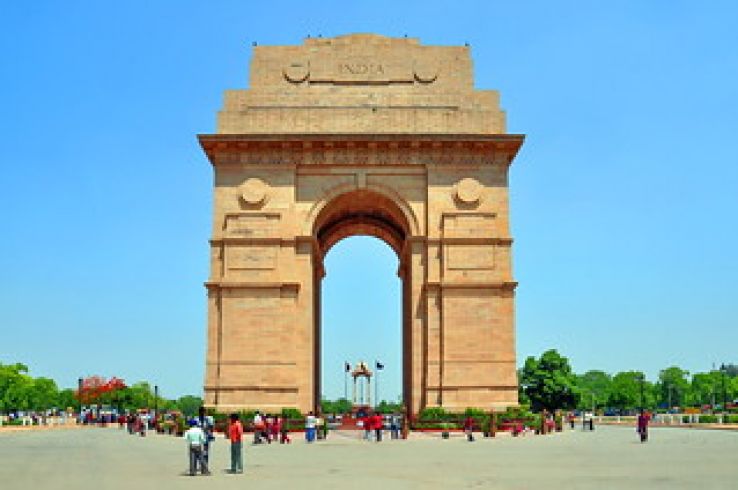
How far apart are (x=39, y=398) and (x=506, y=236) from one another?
96.7 meters

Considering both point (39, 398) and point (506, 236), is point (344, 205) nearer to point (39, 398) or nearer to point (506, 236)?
point (506, 236)

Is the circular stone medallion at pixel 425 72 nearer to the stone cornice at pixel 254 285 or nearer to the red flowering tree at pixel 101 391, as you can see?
the stone cornice at pixel 254 285

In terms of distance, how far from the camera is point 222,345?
40.5 m

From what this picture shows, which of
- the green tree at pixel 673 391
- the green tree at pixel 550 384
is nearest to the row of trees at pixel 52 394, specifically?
the green tree at pixel 550 384

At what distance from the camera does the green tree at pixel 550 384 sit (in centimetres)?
8019

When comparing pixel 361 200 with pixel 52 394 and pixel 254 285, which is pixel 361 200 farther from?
pixel 52 394

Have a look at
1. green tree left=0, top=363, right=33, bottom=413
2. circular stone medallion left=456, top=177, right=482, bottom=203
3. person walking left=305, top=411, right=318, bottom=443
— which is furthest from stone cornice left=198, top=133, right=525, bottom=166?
green tree left=0, top=363, right=33, bottom=413

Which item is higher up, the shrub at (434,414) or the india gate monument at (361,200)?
the india gate monument at (361,200)

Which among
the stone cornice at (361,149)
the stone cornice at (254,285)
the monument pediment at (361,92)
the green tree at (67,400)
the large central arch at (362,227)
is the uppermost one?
the monument pediment at (361,92)

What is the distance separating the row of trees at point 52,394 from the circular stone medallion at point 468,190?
1955 inches

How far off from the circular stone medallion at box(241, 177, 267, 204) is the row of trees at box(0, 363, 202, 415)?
146 ft

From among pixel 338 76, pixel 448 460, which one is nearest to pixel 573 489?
pixel 448 460

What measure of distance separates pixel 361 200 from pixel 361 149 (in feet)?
10.7

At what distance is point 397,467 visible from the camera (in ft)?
68.2
